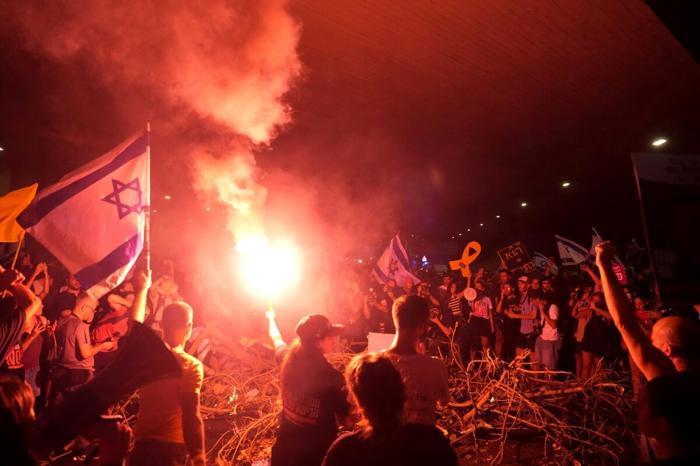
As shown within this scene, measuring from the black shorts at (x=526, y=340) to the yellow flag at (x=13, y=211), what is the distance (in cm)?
989

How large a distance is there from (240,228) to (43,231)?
2.36 meters

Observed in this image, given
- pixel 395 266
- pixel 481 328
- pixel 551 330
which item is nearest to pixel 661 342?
pixel 551 330

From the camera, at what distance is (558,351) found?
9070 millimetres

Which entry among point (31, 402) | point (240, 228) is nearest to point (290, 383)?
A: point (31, 402)

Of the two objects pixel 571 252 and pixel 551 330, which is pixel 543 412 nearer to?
pixel 551 330

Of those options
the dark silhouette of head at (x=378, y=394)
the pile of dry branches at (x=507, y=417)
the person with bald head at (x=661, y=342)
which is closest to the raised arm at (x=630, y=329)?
the person with bald head at (x=661, y=342)

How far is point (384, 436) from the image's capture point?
205cm

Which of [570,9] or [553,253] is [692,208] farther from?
[553,253]

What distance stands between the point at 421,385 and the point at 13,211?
494 cm

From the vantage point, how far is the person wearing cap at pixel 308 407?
3.19 m

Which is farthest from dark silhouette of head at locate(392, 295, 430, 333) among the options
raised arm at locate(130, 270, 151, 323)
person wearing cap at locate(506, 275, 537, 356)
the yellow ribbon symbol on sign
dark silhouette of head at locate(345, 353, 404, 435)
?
the yellow ribbon symbol on sign

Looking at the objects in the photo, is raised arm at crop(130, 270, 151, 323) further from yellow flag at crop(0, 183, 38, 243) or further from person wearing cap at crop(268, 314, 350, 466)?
yellow flag at crop(0, 183, 38, 243)

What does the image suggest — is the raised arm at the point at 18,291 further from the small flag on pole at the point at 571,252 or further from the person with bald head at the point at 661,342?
the small flag on pole at the point at 571,252

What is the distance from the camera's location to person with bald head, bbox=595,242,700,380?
8.40 feet
